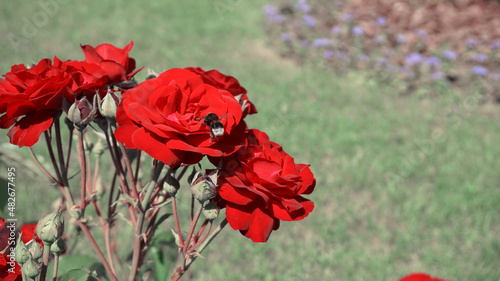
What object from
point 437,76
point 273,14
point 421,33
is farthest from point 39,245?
point 421,33

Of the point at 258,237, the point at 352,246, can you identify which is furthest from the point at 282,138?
the point at 258,237

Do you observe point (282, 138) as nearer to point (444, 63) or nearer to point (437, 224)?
point (437, 224)

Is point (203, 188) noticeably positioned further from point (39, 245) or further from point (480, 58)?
point (480, 58)

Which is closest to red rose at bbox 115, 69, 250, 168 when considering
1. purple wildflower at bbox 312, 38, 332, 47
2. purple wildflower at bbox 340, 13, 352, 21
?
purple wildflower at bbox 312, 38, 332, 47

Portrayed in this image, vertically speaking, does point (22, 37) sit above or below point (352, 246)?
above

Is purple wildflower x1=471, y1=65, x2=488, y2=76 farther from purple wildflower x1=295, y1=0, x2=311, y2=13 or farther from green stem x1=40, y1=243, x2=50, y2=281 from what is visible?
green stem x1=40, y1=243, x2=50, y2=281
